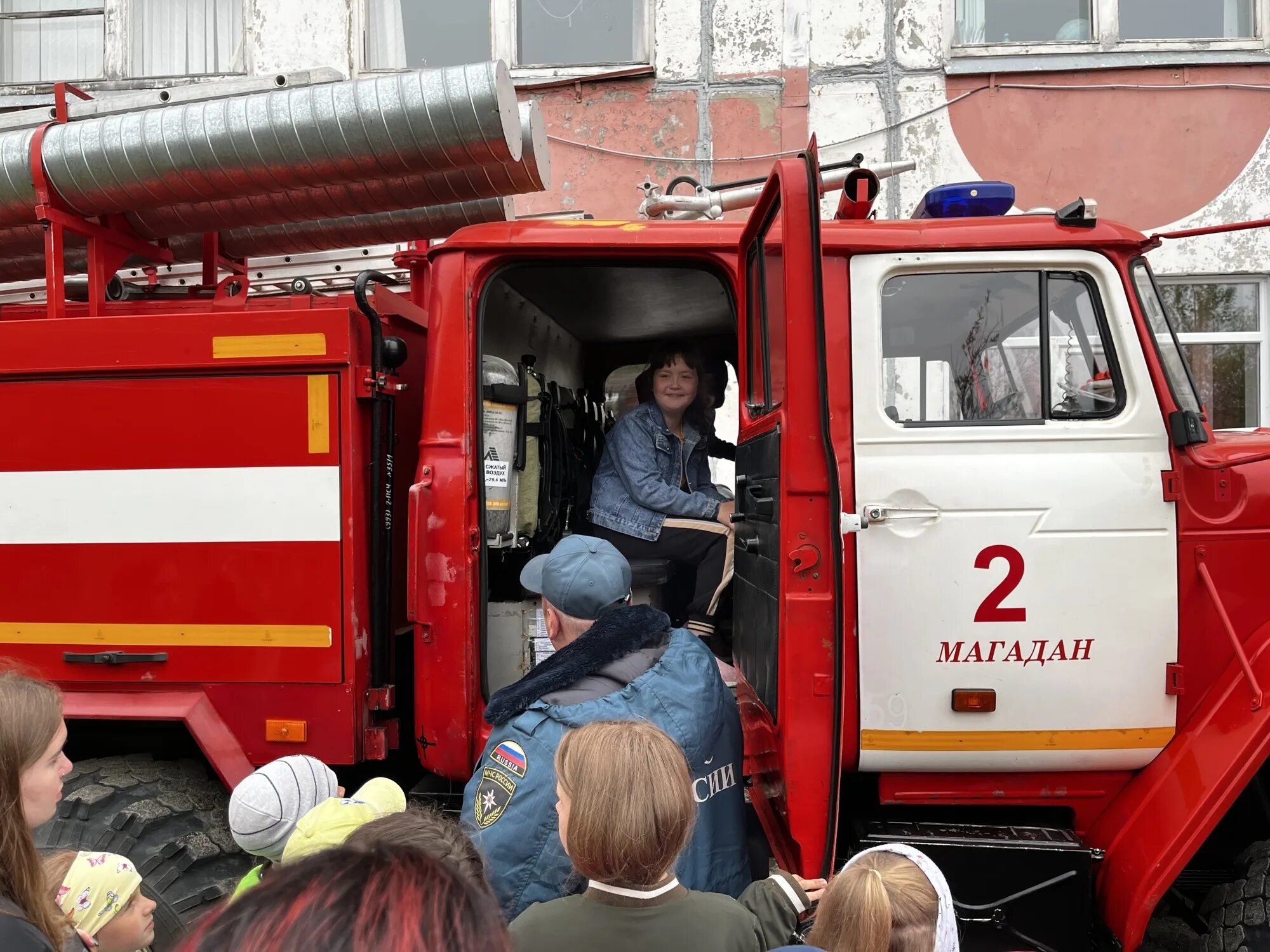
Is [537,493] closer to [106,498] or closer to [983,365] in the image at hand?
[106,498]

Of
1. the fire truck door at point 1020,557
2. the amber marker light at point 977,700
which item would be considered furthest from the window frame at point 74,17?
the amber marker light at point 977,700

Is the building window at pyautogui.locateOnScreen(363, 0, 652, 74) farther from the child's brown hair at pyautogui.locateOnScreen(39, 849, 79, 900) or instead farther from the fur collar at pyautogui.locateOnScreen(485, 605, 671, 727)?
the child's brown hair at pyautogui.locateOnScreen(39, 849, 79, 900)

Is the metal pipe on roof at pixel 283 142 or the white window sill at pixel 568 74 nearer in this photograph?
the metal pipe on roof at pixel 283 142

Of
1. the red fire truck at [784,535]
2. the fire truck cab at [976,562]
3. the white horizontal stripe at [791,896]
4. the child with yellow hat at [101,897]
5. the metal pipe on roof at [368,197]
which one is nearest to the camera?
the child with yellow hat at [101,897]

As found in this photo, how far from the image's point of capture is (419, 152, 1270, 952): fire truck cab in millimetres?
2609

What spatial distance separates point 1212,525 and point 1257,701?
1.75 feet

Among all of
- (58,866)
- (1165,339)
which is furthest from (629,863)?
(1165,339)

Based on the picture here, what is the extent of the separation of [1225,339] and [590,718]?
7.95 meters

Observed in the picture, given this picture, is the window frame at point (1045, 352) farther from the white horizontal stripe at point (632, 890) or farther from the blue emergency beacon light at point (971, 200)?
the white horizontal stripe at point (632, 890)

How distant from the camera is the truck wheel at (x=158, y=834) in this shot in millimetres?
2822

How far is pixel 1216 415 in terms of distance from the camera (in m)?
8.10

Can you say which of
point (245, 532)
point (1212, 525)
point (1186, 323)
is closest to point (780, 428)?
point (1212, 525)

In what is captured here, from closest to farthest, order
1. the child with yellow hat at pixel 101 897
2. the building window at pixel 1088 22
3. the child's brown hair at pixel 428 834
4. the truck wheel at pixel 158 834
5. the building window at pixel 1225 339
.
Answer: the child's brown hair at pixel 428 834 → the child with yellow hat at pixel 101 897 → the truck wheel at pixel 158 834 → the building window at pixel 1225 339 → the building window at pixel 1088 22

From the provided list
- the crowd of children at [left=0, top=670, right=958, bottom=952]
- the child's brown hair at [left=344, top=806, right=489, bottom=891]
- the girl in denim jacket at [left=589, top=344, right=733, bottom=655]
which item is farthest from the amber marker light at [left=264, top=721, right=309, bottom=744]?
the child's brown hair at [left=344, top=806, right=489, bottom=891]
